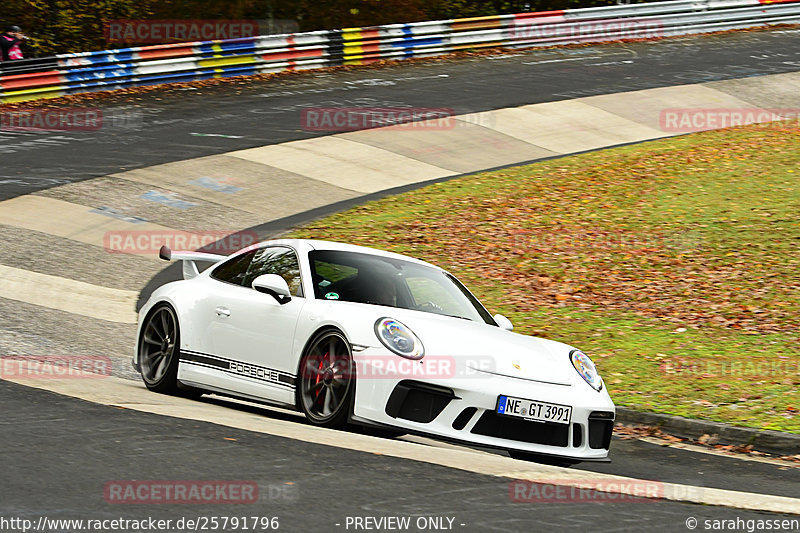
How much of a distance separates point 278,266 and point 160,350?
51.3 inches

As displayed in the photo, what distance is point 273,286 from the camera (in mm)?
7637

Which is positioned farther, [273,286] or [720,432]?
[720,432]

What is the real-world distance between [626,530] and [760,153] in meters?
18.2

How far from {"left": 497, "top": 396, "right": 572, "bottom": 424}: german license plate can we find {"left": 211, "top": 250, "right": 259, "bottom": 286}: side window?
2551 mm

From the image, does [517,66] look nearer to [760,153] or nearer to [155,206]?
[760,153]

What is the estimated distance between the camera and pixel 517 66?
30.0 meters

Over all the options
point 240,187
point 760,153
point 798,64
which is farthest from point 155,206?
point 798,64

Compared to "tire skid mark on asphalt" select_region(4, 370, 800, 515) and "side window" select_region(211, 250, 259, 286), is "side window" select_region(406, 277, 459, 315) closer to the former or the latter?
"tire skid mark on asphalt" select_region(4, 370, 800, 515)

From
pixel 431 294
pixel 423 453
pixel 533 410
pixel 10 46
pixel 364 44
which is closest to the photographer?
pixel 423 453

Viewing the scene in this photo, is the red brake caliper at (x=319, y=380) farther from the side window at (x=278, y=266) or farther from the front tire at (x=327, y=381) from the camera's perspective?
the side window at (x=278, y=266)

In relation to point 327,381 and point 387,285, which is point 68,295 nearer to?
point 387,285

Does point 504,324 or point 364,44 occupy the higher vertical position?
point 364,44

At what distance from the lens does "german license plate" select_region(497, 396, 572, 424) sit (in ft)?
22.4

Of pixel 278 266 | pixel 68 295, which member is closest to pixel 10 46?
pixel 68 295
